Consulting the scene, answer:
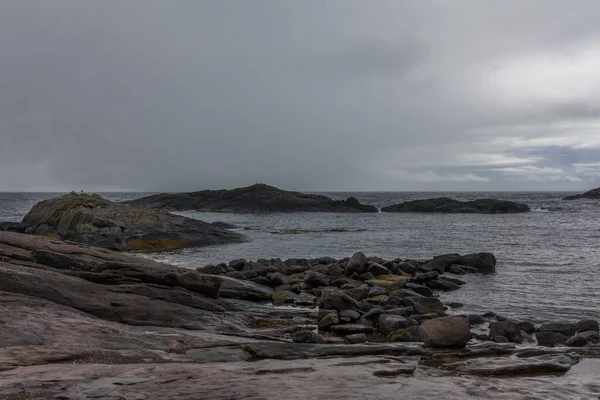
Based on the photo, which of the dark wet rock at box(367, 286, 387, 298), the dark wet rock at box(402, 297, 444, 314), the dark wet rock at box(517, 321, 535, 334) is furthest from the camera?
the dark wet rock at box(367, 286, 387, 298)

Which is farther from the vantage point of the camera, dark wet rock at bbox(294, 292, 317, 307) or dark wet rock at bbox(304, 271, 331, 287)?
dark wet rock at bbox(304, 271, 331, 287)

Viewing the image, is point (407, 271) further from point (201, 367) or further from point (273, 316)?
point (201, 367)

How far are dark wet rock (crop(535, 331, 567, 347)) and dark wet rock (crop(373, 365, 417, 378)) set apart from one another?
6013mm

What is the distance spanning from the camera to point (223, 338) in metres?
12.3

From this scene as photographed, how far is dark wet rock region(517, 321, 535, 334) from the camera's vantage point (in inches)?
593

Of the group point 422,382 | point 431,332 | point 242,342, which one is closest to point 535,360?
point 431,332

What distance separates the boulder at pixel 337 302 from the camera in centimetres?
1738

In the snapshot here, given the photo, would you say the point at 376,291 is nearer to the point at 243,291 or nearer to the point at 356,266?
the point at 243,291

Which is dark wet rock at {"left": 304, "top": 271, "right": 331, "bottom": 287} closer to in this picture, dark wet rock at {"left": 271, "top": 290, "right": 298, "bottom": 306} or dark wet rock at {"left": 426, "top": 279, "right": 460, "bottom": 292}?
dark wet rock at {"left": 271, "top": 290, "right": 298, "bottom": 306}

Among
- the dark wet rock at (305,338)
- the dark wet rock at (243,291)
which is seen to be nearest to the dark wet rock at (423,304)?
the dark wet rock at (243,291)

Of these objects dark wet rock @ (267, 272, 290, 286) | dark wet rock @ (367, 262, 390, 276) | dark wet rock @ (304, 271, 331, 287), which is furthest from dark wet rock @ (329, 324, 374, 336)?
dark wet rock @ (367, 262, 390, 276)

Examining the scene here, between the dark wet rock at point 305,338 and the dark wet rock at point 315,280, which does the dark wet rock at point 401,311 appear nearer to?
the dark wet rock at point 305,338

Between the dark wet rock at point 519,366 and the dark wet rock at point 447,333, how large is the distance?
101 cm

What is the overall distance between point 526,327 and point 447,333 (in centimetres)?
491
